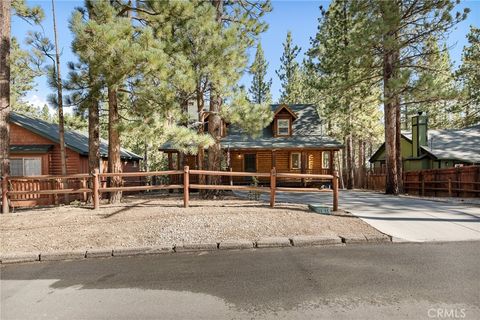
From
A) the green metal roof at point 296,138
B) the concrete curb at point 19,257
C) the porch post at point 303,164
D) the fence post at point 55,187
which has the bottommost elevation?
the concrete curb at point 19,257

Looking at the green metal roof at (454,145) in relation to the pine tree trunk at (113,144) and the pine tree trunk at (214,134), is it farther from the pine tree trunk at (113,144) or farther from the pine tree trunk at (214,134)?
the pine tree trunk at (113,144)

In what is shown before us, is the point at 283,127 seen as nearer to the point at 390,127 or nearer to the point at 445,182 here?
the point at 390,127

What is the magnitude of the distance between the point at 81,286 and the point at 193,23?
8.42m

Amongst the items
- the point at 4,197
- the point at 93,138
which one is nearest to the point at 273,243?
the point at 93,138

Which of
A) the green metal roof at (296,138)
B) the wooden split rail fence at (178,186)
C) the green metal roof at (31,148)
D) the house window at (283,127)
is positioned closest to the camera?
the wooden split rail fence at (178,186)

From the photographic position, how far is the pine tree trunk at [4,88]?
34.5 feet

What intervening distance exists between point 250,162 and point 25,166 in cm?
1349

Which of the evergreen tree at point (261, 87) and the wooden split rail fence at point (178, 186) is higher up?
the evergreen tree at point (261, 87)

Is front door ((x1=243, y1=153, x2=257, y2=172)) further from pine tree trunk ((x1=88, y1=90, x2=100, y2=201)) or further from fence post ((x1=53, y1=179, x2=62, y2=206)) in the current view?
pine tree trunk ((x1=88, y1=90, x2=100, y2=201))

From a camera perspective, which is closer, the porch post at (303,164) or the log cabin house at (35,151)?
the log cabin house at (35,151)

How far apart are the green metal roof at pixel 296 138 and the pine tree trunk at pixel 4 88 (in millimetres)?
10401

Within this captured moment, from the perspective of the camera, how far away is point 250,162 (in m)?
23.3

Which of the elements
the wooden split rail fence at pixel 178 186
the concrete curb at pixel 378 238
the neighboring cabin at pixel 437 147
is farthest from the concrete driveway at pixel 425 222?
the neighboring cabin at pixel 437 147

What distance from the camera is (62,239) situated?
279 inches
